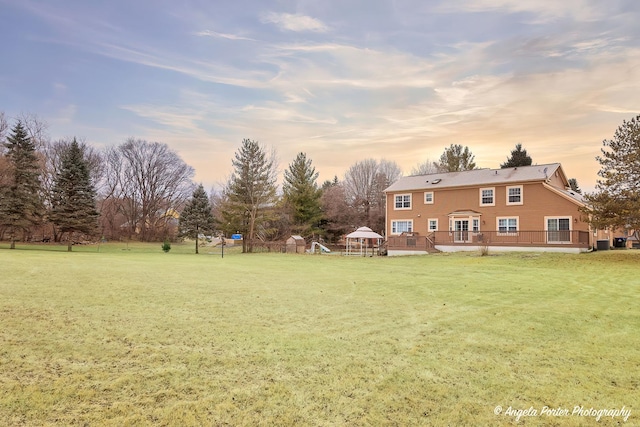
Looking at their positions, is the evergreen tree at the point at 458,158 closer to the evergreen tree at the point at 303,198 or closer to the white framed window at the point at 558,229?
the evergreen tree at the point at 303,198

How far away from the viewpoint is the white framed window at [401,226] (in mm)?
34594

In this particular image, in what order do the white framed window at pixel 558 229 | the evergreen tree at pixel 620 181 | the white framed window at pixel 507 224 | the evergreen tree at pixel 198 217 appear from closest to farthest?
the evergreen tree at pixel 620 181 → the white framed window at pixel 558 229 → the white framed window at pixel 507 224 → the evergreen tree at pixel 198 217

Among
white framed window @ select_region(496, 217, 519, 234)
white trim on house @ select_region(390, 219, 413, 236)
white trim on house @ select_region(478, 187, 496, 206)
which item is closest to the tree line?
white framed window @ select_region(496, 217, 519, 234)

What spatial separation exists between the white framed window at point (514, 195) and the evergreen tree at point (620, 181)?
9072 millimetres

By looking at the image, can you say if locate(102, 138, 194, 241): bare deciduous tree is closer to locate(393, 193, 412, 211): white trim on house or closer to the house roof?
locate(393, 193, 412, 211): white trim on house

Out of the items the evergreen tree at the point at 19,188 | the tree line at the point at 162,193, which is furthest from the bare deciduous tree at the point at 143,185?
the evergreen tree at the point at 19,188

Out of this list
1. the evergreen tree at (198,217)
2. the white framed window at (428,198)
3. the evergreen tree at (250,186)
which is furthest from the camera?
the evergreen tree at (198,217)

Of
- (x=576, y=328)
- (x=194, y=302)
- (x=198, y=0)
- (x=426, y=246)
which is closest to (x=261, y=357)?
(x=194, y=302)

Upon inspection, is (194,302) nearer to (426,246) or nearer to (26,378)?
(26,378)

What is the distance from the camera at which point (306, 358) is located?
4.33m

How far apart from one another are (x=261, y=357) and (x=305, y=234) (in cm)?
4054

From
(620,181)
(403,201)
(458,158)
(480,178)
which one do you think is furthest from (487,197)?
(458,158)

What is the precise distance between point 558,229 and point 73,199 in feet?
136

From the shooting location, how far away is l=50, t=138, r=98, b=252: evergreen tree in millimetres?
33219
